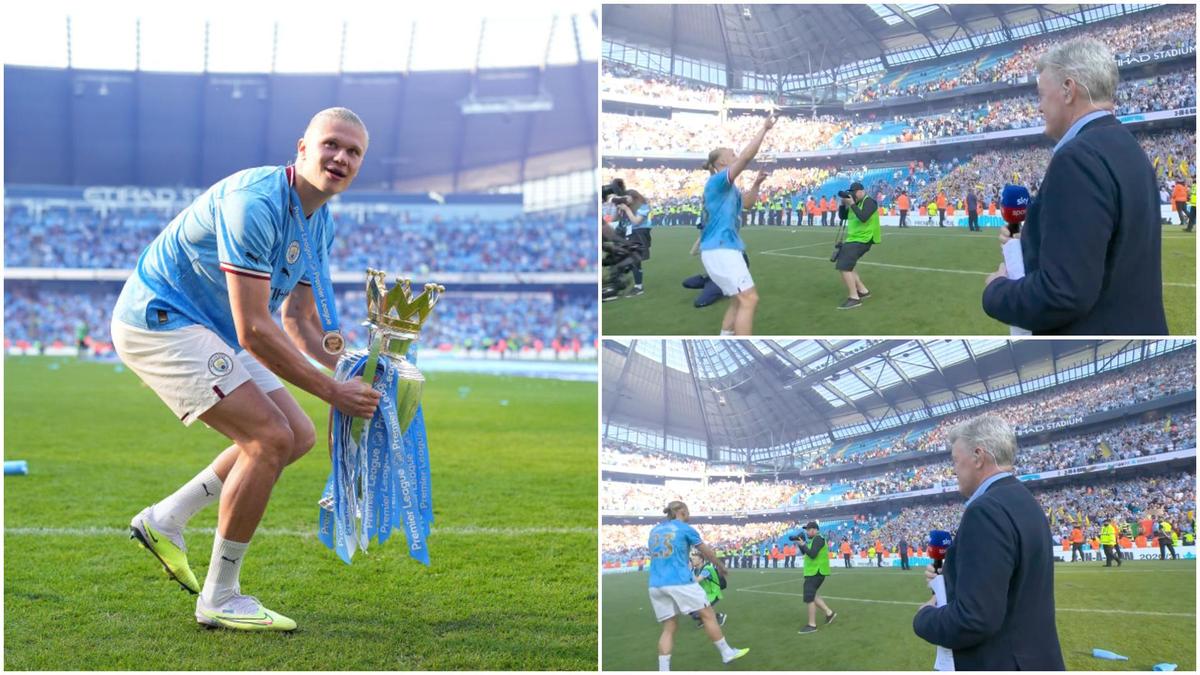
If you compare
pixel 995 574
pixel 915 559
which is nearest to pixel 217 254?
pixel 995 574

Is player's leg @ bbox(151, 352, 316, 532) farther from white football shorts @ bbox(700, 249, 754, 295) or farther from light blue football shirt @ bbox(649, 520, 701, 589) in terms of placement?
white football shorts @ bbox(700, 249, 754, 295)

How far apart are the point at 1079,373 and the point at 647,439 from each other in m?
1.63

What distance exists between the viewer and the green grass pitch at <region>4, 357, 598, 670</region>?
3844mm

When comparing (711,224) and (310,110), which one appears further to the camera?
(310,110)

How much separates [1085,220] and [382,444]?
8.13 feet

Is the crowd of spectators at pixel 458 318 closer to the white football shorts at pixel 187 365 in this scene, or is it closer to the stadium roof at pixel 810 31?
the stadium roof at pixel 810 31

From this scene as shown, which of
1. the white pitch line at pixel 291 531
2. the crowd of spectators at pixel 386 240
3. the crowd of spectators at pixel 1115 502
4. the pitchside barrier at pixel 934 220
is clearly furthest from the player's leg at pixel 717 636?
the crowd of spectators at pixel 386 240

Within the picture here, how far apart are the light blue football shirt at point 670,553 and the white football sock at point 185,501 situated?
1.68 meters

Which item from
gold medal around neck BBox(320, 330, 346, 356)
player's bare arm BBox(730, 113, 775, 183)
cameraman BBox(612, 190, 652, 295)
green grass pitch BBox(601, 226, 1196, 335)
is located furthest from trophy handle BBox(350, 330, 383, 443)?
player's bare arm BBox(730, 113, 775, 183)

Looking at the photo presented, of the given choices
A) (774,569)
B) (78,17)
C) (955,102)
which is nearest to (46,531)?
(774,569)

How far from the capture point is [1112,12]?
13.5ft

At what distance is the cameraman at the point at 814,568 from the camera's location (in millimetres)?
4227

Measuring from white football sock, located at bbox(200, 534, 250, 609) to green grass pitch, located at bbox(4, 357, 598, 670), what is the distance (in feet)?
0.44

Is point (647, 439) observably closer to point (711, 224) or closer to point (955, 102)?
point (711, 224)
